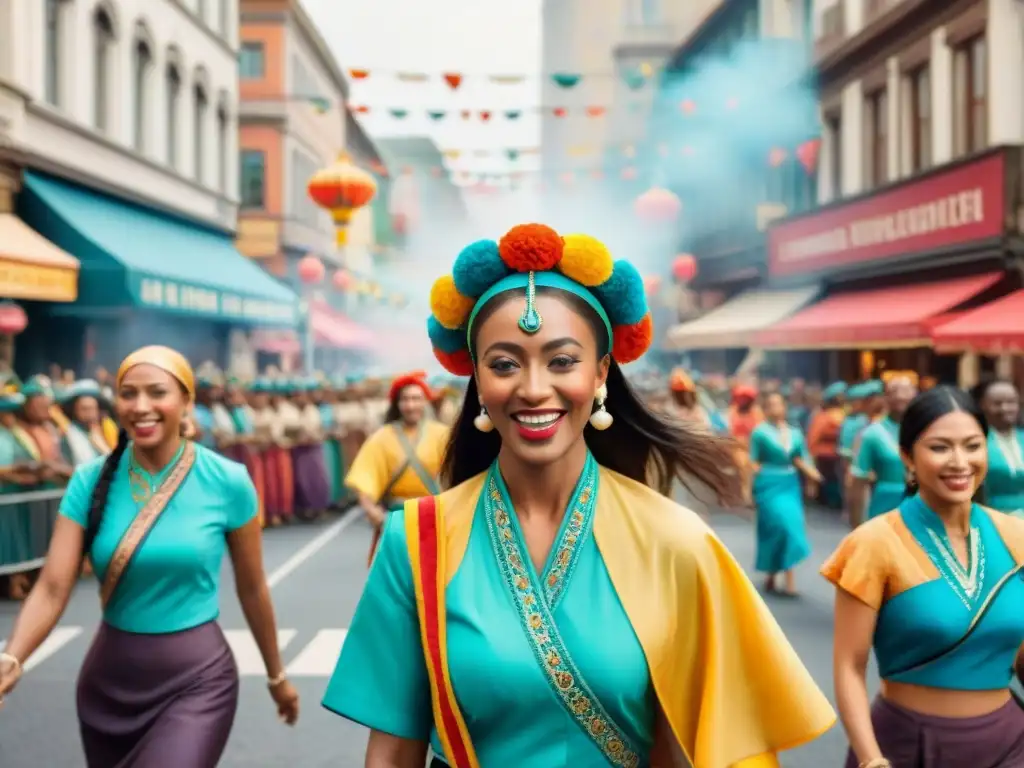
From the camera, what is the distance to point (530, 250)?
2.60 meters

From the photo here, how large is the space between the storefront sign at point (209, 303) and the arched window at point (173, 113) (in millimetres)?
3532

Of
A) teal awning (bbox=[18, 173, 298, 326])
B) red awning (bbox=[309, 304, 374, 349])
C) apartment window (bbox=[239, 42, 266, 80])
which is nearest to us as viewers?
teal awning (bbox=[18, 173, 298, 326])

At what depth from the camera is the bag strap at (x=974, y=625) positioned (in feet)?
12.2

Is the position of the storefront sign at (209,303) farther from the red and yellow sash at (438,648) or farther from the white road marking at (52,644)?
the red and yellow sash at (438,648)

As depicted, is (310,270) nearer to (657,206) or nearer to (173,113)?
(173,113)

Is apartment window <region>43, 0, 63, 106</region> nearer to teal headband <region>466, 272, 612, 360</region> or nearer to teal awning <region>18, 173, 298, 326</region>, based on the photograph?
teal awning <region>18, 173, 298, 326</region>

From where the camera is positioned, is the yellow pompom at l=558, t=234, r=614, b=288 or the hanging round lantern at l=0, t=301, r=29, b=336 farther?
the hanging round lantern at l=0, t=301, r=29, b=336

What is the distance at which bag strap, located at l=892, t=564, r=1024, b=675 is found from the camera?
12.2 ft

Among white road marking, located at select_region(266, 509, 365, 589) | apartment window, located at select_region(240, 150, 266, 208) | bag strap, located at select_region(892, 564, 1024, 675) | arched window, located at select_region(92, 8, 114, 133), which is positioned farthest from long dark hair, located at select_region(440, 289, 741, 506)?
apartment window, located at select_region(240, 150, 266, 208)

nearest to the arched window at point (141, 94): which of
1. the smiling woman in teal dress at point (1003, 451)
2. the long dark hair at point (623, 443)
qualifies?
the smiling woman in teal dress at point (1003, 451)

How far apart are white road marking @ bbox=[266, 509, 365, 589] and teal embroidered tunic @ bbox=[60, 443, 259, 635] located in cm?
567

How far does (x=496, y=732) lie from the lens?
8.16 feet

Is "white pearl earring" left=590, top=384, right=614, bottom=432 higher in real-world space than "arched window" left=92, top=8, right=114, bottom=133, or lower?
lower

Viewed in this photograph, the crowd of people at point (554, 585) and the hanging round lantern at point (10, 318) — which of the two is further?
the hanging round lantern at point (10, 318)
